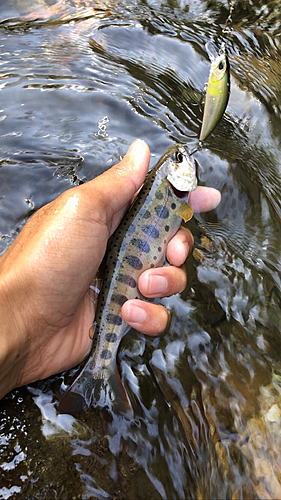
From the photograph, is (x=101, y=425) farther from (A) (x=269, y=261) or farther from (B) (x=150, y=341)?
(A) (x=269, y=261)

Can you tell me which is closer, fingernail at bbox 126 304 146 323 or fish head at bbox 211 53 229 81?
fish head at bbox 211 53 229 81

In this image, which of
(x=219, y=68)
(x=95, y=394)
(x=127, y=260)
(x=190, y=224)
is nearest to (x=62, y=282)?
(x=127, y=260)

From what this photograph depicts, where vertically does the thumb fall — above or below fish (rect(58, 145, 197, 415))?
above

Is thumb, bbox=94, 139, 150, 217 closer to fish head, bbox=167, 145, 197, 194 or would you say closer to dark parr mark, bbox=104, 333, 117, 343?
fish head, bbox=167, 145, 197, 194

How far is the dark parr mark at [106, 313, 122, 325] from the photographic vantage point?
3.37m

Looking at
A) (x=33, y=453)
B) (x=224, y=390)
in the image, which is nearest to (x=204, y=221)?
(x=224, y=390)

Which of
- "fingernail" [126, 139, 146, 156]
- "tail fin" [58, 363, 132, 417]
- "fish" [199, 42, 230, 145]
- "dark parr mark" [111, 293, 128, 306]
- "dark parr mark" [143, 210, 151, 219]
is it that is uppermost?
"fish" [199, 42, 230, 145]

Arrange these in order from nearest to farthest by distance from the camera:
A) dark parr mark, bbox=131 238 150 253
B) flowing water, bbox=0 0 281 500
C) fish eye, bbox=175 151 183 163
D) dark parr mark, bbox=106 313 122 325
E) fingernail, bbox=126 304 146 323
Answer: flowing water, bbox=0 0 281 500 < fingernail, bbox=126 304 146 323 < dark parr mark, bbox=106 313 122 325 < dark parr mark, bbox=131 238 150 253 < fish eye, bbox=175 151 183 163

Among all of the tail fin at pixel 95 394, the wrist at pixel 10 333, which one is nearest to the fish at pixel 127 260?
the tail fin at pixel 95 394

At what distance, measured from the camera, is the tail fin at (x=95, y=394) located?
3068mm

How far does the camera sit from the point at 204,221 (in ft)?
14.8

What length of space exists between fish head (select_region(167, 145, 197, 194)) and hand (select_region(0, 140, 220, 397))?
29 cm

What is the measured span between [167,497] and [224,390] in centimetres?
91

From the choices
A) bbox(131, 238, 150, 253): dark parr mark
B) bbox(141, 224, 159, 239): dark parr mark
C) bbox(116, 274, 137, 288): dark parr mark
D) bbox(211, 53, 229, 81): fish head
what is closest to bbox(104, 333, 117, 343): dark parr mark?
bbox(116, 274, 137, 288): dark parr mark
